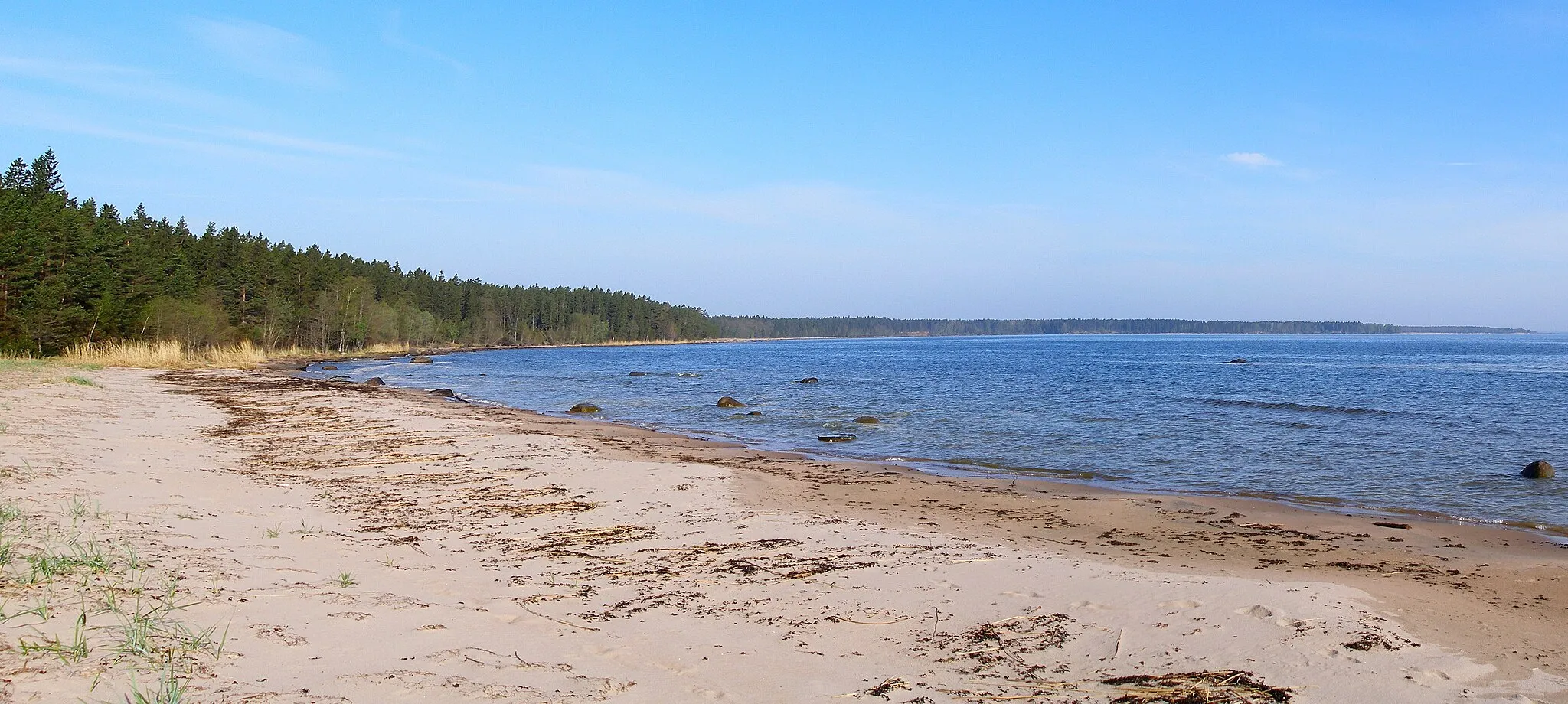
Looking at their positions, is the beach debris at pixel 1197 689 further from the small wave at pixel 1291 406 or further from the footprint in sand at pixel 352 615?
the small wave at pixel 1291 406

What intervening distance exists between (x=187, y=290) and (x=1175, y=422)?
6790cm

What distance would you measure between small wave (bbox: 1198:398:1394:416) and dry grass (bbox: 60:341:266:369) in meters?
53.3

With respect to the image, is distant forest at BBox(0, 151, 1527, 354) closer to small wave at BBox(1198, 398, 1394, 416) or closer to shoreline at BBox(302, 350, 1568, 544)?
shoreline at BBox(302, 350, 1568, 544)

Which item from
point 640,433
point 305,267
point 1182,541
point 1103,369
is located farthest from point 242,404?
point 305,267

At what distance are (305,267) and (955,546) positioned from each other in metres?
100

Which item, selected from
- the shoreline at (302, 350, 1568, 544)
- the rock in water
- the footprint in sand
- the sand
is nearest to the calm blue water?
the shoreline at (302, 350, 1568, 544)

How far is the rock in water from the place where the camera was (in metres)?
18.5

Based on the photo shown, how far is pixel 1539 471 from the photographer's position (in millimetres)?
18484

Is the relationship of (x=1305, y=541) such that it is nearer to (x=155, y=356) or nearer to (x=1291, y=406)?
(x=1291, y=406)

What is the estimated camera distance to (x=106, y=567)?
6.80 metres

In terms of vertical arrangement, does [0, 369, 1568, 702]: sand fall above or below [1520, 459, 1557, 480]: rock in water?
above

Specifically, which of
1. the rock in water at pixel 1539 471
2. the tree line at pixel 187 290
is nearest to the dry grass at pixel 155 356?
the tree line at pixel 187 290

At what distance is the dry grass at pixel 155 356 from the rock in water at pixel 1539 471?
54.8m

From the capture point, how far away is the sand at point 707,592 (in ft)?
18.5
